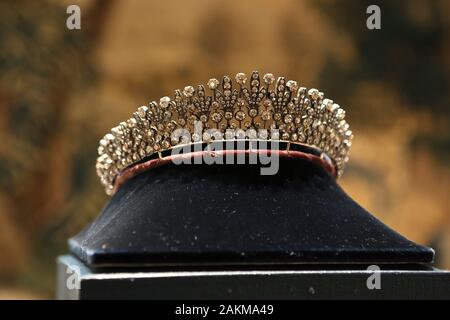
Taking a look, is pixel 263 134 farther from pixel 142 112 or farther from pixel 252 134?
pixel 142 112

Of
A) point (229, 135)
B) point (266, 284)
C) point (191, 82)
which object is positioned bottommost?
point (266, 284)

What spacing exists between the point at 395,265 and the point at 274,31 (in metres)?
2.93

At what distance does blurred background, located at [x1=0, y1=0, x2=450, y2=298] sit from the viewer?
3232 millimetres

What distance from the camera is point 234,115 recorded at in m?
0.80

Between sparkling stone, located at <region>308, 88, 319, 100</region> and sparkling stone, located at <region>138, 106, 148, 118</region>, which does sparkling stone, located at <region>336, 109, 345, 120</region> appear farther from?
sparkling stone, located at <region>138, 106, 148, 118</region>

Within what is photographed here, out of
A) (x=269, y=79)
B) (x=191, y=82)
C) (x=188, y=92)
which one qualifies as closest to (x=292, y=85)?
(x=269, y=79)

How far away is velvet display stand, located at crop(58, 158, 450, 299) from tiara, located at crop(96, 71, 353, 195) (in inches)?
1.9

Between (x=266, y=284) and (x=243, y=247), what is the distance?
0.15 ft

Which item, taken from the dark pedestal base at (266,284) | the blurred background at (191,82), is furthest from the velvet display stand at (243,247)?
the blurred background at (191,82)

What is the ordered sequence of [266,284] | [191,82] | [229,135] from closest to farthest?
[266,284] → [229,135] → [191,82]

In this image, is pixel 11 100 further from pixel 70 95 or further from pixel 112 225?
pixel 112 225

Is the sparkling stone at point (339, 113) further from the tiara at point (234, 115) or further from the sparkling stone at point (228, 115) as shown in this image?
the sparkling stone at point (228, 115)

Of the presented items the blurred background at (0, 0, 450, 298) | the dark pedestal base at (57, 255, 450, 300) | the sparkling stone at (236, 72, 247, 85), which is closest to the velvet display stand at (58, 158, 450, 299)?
the dark pedestal base at (57, 255, 450, 300)

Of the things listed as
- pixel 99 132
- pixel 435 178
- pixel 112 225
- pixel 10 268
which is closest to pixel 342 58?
pixel 435 178
